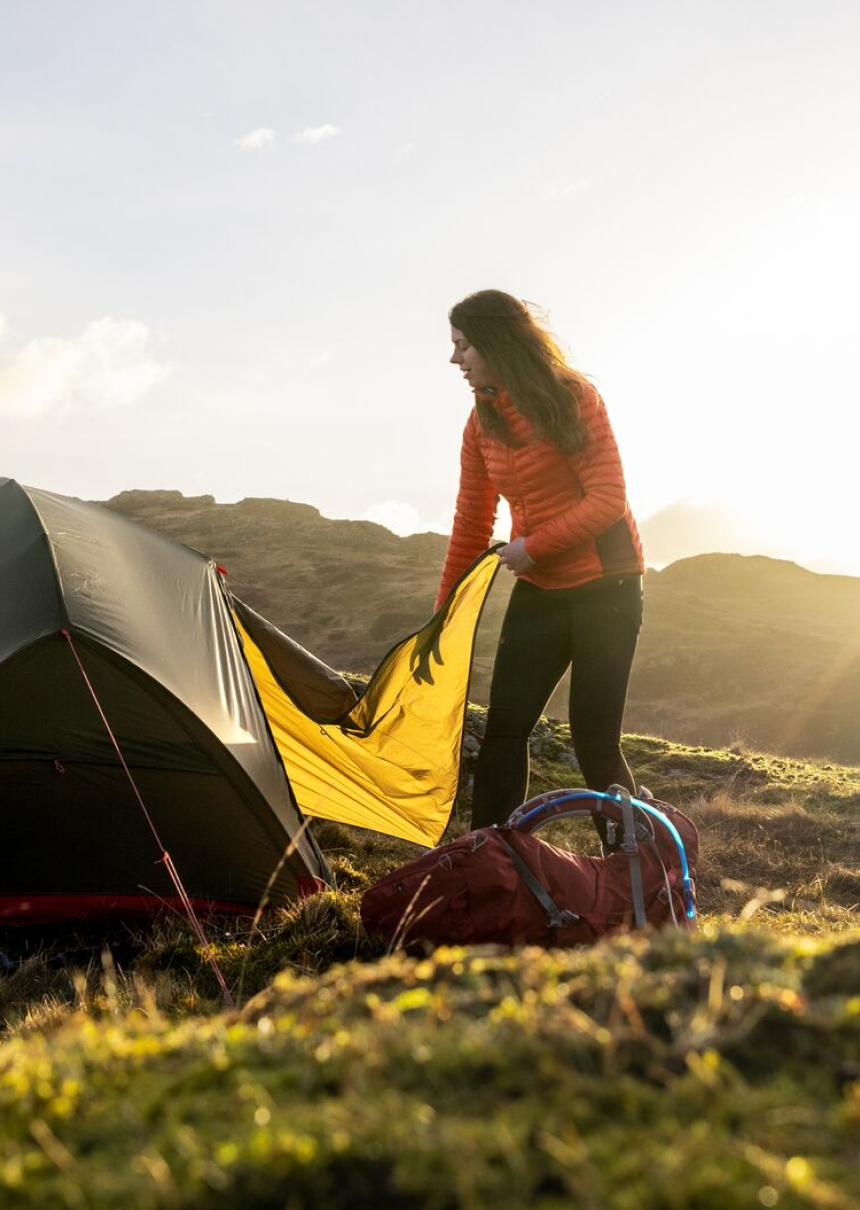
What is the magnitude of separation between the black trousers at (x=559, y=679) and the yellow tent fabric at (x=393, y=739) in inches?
35.1

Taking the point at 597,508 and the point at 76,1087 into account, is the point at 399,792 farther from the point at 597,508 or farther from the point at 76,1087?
the point at 76,1087

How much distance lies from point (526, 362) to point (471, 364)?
268 millimetres

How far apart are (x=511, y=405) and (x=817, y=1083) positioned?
148 inches

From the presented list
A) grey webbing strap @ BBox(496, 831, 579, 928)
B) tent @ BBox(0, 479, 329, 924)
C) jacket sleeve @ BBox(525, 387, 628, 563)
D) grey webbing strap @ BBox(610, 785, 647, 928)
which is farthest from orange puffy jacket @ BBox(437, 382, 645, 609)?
tent @ BBox(0, 479, 329, 924)

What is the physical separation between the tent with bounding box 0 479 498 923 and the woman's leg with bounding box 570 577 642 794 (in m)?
0.92

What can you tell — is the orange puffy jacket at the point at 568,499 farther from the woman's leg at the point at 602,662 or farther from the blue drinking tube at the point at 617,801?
the blue drinking tube at the point at 617,801

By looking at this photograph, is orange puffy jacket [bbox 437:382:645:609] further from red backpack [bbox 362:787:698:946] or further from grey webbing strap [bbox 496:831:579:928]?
grey webbing strap [bbox 496:831:579:928]

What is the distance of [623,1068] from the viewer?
1.10 m

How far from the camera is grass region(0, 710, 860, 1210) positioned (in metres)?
0.92

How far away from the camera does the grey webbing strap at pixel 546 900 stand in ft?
12.5

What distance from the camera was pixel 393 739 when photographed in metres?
5.80

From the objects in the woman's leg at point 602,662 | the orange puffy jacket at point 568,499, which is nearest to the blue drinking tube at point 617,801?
the woman's leg at point 602,662

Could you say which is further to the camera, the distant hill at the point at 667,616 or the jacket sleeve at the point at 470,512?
the distant hill at the point at 667,616

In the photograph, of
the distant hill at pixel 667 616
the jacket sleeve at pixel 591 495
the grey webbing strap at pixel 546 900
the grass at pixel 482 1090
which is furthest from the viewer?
the distant hill at pixel 667 616
